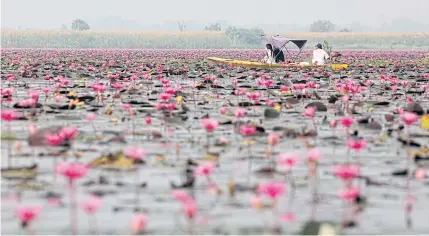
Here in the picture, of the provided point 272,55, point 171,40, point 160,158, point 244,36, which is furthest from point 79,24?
point 160,158

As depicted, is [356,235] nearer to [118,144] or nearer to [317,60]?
[118,144]

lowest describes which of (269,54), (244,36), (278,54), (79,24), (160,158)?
(79,24)

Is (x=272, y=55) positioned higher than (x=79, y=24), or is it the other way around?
(x=272, y=55)

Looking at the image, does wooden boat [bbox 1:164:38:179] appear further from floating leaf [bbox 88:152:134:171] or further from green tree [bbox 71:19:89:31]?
green tree [bbox 71:19:89:31]

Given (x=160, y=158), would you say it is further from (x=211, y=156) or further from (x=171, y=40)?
(x=171, y=40)

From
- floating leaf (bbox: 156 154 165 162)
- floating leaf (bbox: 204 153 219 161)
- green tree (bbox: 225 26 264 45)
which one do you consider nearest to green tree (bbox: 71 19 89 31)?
green tree (bbox: 225 26 264 45)

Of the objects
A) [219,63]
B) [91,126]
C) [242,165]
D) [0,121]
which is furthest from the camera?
[219,63]

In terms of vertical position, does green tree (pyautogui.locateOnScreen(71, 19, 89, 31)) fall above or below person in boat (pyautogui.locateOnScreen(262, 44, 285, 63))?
below

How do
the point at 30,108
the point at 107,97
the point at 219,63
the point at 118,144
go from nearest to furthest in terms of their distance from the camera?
the point at 118,144, the point at 30,108, the point at 107,97, the point at 219,63

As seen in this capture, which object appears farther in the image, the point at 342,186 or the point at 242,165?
the point at 242,165

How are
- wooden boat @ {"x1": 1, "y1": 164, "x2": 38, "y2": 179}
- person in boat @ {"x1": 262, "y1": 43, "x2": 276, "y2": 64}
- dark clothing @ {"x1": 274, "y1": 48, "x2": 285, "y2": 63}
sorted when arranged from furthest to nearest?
dark clothing @ {"x1": 274, "y1": 48, "x2": 285, "y2": 63}, person in boat @ {"x1": 262, "y1": 43, "x2": 276, "y2": 64}, wooden boat @ {"x1": 1, "y1": 164, "x2": 38, "y2": 179}

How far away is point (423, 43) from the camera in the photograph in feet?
324

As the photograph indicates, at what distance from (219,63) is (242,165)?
23994 mm

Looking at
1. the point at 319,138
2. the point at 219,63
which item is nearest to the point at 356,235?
the point at 319,138
